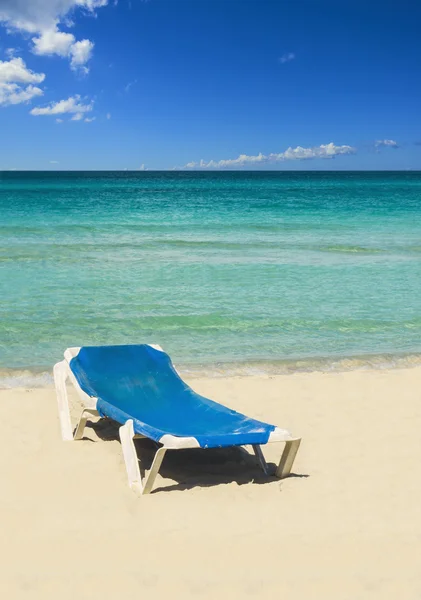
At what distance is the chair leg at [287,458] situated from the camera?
470 centimetres

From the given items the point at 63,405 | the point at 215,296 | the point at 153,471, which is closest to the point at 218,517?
the point at 153,471

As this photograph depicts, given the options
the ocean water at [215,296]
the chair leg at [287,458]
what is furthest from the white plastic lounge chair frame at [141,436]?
the ocean water at [215,296]

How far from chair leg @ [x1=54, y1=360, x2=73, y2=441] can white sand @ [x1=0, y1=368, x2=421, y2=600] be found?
119 mm

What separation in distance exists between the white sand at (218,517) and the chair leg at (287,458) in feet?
0.31

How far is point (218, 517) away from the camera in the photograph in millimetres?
4254

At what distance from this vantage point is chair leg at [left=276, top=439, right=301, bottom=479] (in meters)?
4.70

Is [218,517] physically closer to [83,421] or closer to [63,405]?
[83,421]

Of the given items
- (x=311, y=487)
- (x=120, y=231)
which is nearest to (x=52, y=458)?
(x=311, y=487)

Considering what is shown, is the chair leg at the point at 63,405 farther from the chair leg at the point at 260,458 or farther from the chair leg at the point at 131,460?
the chair leg at the point at 260,458

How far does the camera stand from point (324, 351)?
8.45 m

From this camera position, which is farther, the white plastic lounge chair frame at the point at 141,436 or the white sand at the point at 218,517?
the white plastic lounge chair frame at the point at 141,436

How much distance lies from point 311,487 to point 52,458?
201 cm

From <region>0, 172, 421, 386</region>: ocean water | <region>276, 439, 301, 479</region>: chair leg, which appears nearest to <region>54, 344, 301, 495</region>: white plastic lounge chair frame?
<region>276, 439, 301, 479</region>: chair leg

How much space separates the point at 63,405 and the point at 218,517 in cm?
191
